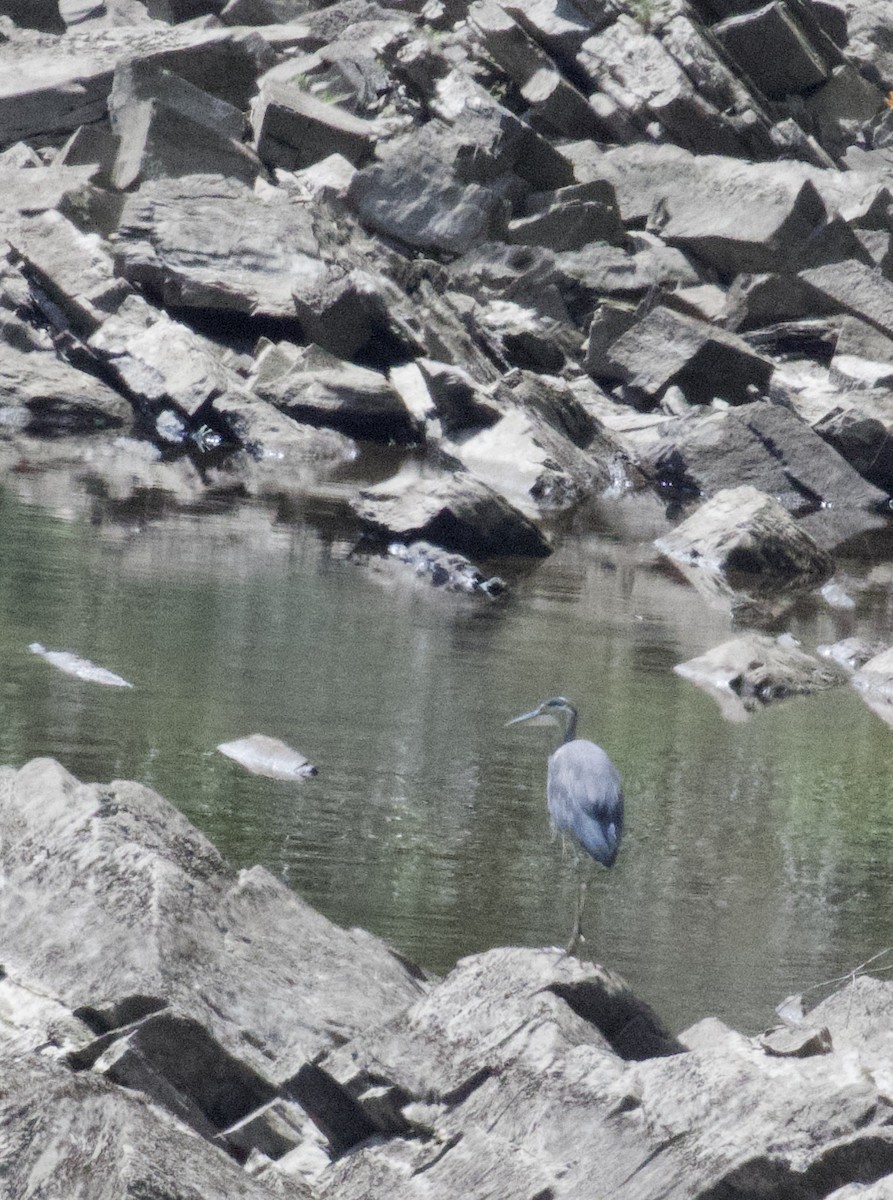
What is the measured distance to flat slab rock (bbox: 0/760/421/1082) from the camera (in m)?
4.16

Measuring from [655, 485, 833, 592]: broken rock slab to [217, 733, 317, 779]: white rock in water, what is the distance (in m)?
6.49

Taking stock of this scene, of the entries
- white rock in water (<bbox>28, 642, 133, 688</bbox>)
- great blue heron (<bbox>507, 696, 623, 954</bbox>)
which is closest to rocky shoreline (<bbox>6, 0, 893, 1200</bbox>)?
great blue heron (<bbox>507, 696, 623, 954</bbox>)

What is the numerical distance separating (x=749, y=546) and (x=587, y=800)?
903cm

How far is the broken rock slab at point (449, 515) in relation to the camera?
12492 mm

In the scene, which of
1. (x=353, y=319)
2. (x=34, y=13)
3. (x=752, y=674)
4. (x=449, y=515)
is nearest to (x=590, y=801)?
(x=752, y=674)

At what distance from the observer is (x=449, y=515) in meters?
12.5

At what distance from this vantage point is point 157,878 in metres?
4.44

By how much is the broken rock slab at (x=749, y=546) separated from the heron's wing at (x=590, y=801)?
8.39 meters

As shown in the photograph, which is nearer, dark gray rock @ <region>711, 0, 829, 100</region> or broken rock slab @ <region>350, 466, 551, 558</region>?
broken rock slab @ <region>350, 466, 551, 558</region>

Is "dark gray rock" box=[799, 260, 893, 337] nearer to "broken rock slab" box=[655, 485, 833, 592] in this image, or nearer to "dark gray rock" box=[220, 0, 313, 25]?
"broken rock slab" box=[655, 485, 833, 592]

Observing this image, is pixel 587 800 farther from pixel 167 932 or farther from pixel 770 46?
pixel 770 46

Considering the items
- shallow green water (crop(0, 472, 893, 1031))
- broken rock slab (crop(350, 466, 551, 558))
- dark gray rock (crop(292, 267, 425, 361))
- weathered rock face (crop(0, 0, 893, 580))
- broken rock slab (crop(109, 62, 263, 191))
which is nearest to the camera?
shallow green water (crop(0, 472, 893, 1031))

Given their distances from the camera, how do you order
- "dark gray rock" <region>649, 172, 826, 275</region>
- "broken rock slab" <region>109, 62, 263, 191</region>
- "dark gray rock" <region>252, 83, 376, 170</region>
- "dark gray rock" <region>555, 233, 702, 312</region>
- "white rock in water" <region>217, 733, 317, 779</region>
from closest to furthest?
"white rock in water" <region>217, 733, 317, 779</region>, "dark gray rock" <region>555, 233, 702, 312</region>, "broken rock slab" <region>109, 62, 263, 191</region>, "dark gray rock" <region>649, 172, 826, 275</region>, "dark gray rock" <region>252, 83, 376, 170</region>

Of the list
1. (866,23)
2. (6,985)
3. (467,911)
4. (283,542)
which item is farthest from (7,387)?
(866,23)
